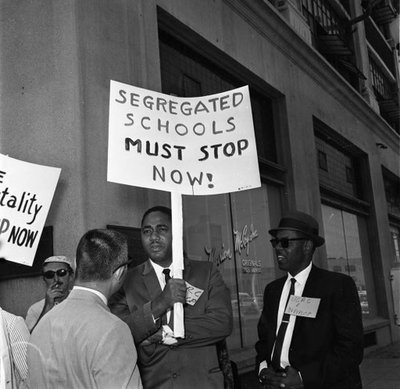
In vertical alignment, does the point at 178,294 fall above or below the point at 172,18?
below

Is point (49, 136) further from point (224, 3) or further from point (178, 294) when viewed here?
point (224, 3)

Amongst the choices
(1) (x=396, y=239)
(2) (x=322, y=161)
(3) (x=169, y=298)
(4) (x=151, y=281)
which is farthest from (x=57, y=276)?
(1) (x=396, y=239)

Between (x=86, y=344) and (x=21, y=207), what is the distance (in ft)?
7.21

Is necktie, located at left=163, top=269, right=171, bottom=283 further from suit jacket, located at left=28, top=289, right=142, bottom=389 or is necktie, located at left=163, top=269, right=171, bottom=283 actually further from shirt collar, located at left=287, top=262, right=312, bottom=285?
suit jacket, located at left=28, top=289, right=142, bottom=389

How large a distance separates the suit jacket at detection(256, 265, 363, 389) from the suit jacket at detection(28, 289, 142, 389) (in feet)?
4.87

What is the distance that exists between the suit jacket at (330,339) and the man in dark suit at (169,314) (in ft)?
1.61

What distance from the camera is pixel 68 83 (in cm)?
496

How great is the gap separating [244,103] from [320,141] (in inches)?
338

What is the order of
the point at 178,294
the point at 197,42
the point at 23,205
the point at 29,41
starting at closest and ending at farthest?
the point at 178,294 < the point at 23,205 < the point at 29,41 < the point at 197,42

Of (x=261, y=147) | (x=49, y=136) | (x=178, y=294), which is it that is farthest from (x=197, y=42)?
(x=178, y=294)

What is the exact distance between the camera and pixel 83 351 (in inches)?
81.5

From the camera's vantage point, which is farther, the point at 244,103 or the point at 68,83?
the point at 68,83

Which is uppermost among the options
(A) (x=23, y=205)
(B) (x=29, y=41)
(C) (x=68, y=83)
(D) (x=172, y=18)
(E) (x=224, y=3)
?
(E) (x=224, y=3)

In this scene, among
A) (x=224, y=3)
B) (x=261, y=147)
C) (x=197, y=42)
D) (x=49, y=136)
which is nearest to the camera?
(x=49, y=136)
